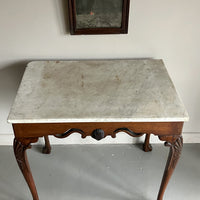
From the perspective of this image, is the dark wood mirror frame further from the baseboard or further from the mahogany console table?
the baseboard

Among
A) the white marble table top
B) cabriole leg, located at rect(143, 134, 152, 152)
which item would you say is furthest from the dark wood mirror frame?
cabriole leg, located at rect(143, 134, 152, 152)

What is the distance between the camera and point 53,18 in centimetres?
126

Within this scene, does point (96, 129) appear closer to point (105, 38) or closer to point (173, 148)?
point (173, 148)

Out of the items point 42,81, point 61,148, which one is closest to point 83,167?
point 61,148

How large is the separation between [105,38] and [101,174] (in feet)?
2.72

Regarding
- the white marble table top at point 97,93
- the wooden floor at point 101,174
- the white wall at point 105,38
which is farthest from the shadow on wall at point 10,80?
the wooden floor at point 101,174

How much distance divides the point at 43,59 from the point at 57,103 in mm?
444

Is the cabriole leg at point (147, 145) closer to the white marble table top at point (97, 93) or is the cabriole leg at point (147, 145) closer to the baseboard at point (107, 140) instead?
the baseboard at point (107, 140)

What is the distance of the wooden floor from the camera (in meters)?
1.46

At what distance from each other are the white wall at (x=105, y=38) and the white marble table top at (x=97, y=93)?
80mm

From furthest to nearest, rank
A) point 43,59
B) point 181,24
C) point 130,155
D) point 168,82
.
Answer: point 130,155 → point 43,59 → point 181,24 → point 168,82

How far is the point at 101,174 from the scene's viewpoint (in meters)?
1.57

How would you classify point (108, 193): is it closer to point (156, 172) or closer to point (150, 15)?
point (156, 172)

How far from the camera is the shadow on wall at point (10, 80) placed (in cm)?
142
